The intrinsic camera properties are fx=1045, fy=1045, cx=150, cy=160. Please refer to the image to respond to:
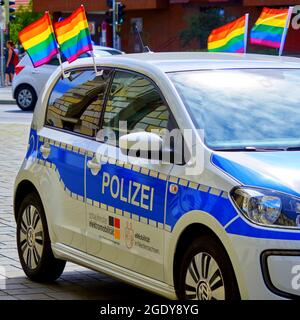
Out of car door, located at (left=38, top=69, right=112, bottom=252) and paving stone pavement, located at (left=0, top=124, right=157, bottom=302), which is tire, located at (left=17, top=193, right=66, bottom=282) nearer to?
paving stone pavement, located at (left=0, top=124, right=157, bottom=302)

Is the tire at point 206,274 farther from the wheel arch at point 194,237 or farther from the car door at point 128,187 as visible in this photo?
the car door at point 128,187

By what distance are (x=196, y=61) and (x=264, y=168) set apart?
1.42m

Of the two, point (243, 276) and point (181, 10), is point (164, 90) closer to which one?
point (243, 276)

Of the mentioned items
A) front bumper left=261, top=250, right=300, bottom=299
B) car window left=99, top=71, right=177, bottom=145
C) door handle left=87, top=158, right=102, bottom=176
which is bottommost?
front bumper left=261, top=250, right=300, bottom=299

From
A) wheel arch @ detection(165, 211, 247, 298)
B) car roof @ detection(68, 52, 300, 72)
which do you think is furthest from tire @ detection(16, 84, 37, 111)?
wheel arch @ detection(165, 211, 247, 298)

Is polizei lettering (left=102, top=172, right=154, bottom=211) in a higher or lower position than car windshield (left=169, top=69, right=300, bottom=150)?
lower

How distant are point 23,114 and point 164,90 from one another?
20.7 metres

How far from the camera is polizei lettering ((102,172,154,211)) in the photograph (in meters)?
→ 5.99

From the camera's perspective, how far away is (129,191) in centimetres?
618

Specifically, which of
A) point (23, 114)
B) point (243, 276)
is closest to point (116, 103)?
point (243, 276)

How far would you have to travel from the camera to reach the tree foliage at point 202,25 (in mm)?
52062

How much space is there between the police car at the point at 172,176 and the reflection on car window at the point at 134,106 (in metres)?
0.01

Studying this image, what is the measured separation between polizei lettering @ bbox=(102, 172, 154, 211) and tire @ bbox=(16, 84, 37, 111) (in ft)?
69.6

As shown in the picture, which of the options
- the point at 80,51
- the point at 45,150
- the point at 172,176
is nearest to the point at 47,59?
the point at 80,51
